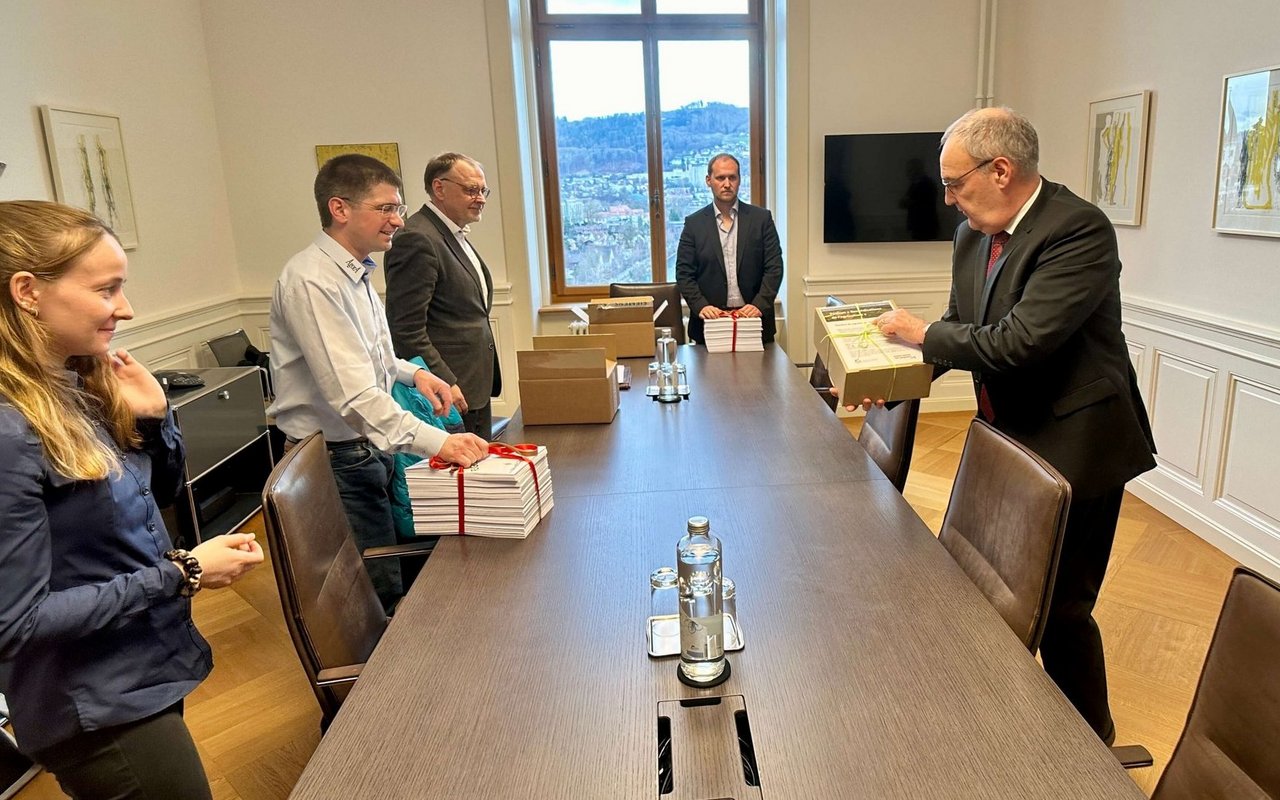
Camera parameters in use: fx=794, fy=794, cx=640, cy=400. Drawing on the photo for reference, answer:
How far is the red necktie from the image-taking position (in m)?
1.96

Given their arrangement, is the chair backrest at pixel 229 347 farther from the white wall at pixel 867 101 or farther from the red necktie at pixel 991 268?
the red necktie at pixel 991 268

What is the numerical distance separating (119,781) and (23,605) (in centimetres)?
37

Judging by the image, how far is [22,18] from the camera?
321 cm

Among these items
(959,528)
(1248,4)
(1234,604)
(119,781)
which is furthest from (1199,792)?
(1248,4)

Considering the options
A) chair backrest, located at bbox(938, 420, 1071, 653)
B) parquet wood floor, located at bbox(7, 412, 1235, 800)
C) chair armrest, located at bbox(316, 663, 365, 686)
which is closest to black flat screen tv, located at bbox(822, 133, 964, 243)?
parquet wood floor, located at bbox(7, 412, 1235, 800)

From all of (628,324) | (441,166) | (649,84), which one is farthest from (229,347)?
(649,84)

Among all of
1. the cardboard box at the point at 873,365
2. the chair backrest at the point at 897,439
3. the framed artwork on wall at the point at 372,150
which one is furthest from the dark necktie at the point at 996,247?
the framed artwork on wall at the point at 372,150

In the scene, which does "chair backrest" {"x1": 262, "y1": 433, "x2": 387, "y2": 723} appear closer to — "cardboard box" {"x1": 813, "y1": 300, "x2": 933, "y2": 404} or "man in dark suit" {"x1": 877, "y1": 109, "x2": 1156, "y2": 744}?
"cardboard box" {"x1": 813, "y1": 300, "x2": 933, "y2": 404}

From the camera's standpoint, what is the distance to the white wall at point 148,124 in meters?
3.22

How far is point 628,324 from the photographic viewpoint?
142 inches

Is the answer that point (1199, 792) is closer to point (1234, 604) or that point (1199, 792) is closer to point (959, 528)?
point (1234, 604)

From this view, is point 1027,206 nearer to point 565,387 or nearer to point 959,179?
point 959,179

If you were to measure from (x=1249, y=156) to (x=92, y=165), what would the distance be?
4.79m

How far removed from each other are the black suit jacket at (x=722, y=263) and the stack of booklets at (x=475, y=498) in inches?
109
